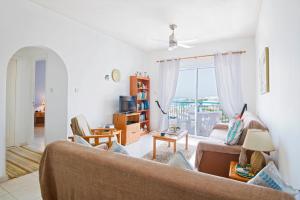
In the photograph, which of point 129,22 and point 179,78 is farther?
point 179,78

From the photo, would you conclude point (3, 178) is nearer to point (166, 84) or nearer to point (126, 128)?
point (126, 128)

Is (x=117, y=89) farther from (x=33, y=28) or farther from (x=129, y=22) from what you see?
(x=33, y=28)

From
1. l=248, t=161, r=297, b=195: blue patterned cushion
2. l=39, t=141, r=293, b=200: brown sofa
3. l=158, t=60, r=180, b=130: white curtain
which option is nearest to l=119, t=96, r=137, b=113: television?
l=158, t=60, r=180, b=130: white curtain

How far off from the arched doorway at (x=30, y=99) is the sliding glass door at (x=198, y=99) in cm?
→ 329

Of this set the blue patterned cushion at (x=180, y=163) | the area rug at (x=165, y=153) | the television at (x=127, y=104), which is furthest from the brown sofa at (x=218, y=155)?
the television at (x=127, y=104)

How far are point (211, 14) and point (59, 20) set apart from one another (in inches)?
109

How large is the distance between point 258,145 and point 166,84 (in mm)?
3767

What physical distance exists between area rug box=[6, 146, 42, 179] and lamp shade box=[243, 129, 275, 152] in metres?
3.09

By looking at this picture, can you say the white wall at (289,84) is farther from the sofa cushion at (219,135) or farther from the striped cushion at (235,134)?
the sofa cushion at (219,135)

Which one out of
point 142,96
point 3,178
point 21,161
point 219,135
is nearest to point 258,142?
point 219,135

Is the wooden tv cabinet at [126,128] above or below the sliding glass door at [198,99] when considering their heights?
below

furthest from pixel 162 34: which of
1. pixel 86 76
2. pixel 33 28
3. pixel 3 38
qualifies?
pixel 3 38

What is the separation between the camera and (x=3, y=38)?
7.69 feet

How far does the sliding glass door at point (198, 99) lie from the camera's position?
4.86 m
